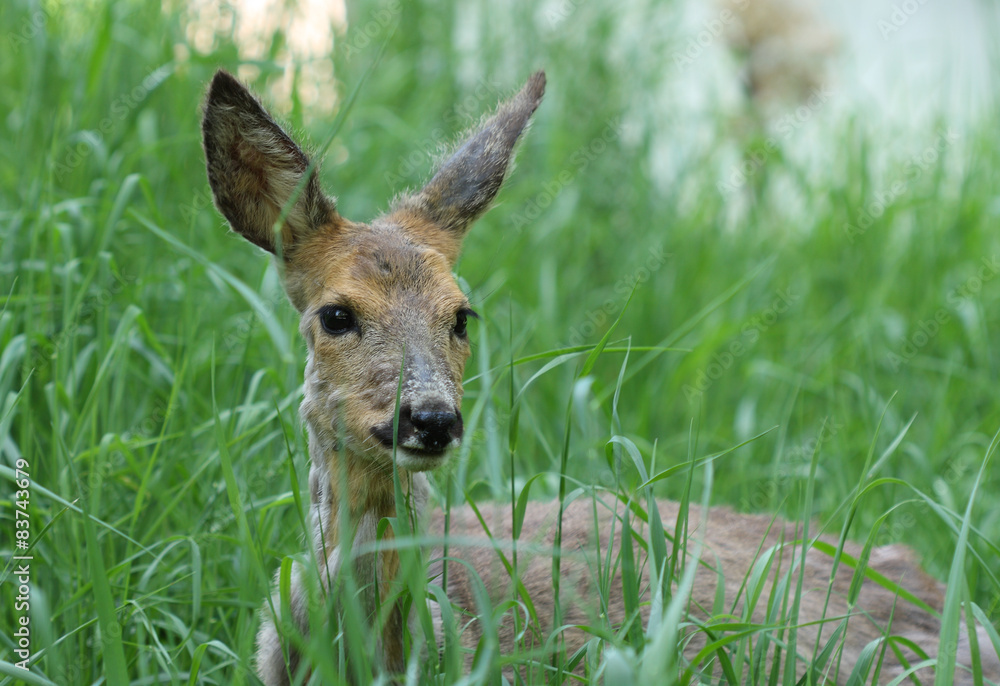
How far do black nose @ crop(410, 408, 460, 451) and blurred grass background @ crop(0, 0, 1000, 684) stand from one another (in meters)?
0.32

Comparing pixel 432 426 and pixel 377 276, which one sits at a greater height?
pixel 377 276

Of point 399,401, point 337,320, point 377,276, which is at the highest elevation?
point 377,276

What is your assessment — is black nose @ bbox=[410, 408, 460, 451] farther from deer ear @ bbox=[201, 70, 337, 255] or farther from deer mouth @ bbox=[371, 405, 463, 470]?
deer ear @ bbox=[201, 70, 337, 255]

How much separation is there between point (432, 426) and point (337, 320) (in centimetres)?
53

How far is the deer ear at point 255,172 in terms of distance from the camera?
116 inches

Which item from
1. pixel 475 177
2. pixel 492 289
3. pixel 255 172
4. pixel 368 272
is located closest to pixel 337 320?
pixel 368 272

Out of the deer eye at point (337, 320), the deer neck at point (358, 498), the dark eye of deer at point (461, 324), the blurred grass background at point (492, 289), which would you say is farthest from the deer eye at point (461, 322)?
the deer neck at point (358, 498)

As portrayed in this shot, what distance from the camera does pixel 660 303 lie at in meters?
5.57

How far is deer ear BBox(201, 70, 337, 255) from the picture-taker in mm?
2955

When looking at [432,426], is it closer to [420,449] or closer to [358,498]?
[420,449]

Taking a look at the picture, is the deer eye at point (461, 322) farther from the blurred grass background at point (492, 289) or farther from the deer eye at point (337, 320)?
the deer eye at point (337, 320)

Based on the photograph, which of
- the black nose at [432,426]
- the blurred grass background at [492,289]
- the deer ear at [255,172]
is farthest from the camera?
the blurred grass background at [492,289]

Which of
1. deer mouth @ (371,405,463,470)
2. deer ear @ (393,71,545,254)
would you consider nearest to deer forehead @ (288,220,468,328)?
deer ear @ (393,71,545,254)

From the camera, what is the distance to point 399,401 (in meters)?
2.47
